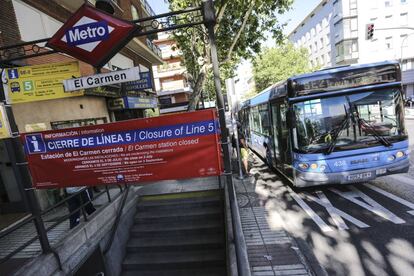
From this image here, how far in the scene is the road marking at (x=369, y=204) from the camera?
503cm

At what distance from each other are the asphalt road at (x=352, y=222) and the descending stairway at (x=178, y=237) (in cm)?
126

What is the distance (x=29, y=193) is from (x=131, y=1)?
1566 cm

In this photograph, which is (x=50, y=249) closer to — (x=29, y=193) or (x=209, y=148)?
(x=29, y=193)

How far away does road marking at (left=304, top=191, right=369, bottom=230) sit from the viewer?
4.99 meters

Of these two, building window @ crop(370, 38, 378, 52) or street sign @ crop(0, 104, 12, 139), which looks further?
building window @ crop(370, 38, 378, 52)

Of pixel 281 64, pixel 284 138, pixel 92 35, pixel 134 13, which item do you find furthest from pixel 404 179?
pixel 281 64

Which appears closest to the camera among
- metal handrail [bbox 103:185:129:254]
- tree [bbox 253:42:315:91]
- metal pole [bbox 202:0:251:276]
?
metal pole [bbox 202:0:251:276]

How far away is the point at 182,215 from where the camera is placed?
5.67m

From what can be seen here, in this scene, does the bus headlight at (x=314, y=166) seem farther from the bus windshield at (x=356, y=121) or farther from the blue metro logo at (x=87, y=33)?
the blue metro logo at (x=87, y=33)

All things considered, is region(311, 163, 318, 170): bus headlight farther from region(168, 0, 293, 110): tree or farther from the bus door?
region(168, 0, 293, 110): tree

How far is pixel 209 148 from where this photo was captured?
12.1 feet

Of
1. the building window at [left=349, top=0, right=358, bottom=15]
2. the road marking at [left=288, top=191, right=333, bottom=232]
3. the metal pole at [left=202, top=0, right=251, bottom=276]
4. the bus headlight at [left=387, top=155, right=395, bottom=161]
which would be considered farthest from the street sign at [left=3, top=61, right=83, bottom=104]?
the building window at [left=349, top=0, right=358, bottom=15]

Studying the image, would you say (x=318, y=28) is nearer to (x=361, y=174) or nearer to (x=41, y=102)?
(x=361, y=174)

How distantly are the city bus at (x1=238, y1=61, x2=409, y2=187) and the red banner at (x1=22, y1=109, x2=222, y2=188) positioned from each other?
10.5 ft
